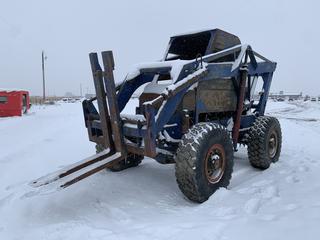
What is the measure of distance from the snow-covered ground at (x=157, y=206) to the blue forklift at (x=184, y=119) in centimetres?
33

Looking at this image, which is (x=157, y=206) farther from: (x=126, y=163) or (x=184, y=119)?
(x=126, y=163)

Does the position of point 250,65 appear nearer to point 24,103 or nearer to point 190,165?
point 190,165

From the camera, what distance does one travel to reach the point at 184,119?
4.64 meters

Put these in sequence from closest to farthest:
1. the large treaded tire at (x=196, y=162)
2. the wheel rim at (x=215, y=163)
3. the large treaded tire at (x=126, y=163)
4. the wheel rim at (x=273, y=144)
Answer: the large treaded tire at (x=196, y=162) < the wheel rim at (x=215, y=163) < the large treaded tire at (x=126, y=163) < the wheel rim at (x=273, y=144)

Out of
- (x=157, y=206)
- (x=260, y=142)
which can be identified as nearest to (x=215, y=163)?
(x=157, y=206)

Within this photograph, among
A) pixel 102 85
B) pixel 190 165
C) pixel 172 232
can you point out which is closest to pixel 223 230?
pixel 172 232

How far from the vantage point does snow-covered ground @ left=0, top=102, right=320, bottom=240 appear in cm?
314

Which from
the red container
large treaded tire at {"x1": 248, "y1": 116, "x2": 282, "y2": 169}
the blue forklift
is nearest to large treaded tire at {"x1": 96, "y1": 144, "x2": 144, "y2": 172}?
the blue forklift

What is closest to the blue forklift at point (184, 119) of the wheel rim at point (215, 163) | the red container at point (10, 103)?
the wheel rim at point (215, 163)

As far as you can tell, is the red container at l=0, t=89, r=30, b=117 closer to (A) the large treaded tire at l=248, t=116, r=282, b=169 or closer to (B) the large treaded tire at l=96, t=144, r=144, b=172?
(B) the large treaded tire at l=96, t=144, r=144, b=172

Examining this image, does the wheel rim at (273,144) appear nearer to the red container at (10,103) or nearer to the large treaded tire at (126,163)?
the large treaded tire at (126,163)

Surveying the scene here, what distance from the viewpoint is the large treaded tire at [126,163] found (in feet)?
18.0

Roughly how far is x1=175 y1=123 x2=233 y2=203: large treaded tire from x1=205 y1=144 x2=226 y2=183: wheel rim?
0.07 meters

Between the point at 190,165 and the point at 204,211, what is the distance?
567mm
